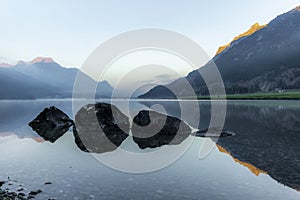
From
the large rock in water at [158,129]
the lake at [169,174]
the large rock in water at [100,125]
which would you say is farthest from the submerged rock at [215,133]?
the large rock in water at [100,125]

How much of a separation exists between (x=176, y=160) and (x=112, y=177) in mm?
6425

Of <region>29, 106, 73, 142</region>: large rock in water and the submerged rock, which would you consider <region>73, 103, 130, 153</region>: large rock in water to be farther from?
the submerged rock

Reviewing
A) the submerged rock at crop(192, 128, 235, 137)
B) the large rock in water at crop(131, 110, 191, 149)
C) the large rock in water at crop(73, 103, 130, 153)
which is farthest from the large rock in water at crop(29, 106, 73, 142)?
the submerged rock at crop(192, 128, 235, 137)

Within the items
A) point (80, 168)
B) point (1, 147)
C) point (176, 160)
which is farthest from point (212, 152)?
point (1, 147)

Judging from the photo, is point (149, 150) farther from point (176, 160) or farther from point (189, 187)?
point (189, 187)

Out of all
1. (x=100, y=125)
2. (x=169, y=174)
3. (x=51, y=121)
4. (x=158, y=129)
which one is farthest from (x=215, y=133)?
(x=51, y=121)

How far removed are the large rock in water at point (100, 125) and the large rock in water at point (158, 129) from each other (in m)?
2.24

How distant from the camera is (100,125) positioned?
113 ft

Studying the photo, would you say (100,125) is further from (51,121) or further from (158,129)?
(51,121)

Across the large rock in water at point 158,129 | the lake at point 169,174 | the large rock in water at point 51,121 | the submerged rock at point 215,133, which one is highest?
the large rock in water at point 51,121

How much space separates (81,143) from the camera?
26.6m

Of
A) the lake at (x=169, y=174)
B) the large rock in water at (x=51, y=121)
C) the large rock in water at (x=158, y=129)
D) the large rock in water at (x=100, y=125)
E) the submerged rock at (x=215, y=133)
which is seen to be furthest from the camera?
the large rock in water at (x=51, y=121)

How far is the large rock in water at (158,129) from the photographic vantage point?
2957 centimetres

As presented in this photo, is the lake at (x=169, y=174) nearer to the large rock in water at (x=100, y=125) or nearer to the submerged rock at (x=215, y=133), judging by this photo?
the large rock in water at (x=100, y=125)
